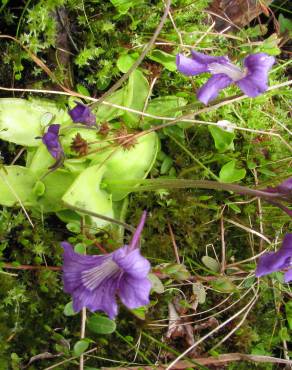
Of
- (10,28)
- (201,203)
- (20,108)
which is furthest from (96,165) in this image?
(10,28)

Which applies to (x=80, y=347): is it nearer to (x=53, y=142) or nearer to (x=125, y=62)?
(x=53, y=142)

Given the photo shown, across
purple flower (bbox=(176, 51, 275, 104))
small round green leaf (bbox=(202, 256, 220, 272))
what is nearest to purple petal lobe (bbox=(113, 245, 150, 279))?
purple flower (bbox=(176, 51, 275, 104))

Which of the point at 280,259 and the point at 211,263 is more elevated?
the point at 280,259

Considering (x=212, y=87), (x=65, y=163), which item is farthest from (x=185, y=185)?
(x=65, y=163)

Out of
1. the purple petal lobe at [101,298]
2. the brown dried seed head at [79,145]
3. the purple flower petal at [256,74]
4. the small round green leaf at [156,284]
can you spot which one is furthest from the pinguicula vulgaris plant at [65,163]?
the purple flower petal at [256,74]

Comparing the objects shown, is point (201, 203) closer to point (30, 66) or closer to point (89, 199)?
point (89, 199)

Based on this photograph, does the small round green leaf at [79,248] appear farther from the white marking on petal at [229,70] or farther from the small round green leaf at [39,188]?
the white marking on petal at [229,70]
